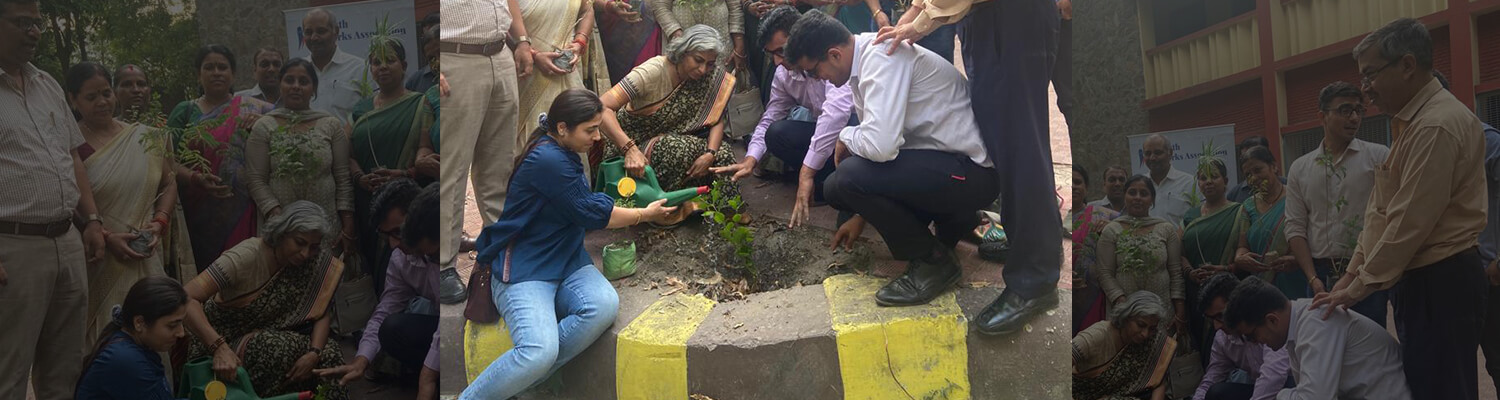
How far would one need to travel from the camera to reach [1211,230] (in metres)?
3.74

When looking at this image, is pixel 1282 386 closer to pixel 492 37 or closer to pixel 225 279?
pixel 492 37

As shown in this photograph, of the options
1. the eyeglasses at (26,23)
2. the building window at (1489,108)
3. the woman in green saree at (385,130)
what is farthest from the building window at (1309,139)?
the eyeglasses at (26,23)

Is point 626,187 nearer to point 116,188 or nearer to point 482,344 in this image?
point 482,344

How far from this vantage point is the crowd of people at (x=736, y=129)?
11.7 ft

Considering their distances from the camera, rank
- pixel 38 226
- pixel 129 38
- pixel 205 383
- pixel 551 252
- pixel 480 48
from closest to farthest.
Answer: pixel 551 252
pixel 480 48
pixel 38 226
pixel 205 383
pixel 129 38

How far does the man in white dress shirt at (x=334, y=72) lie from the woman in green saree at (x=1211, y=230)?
118 inches

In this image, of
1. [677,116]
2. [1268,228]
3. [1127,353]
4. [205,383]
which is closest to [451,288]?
[677,116]

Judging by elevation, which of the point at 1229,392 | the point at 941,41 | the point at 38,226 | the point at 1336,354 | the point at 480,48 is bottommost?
the point at 1229,392

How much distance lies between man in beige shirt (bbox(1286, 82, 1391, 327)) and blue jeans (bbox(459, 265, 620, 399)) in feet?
7.00

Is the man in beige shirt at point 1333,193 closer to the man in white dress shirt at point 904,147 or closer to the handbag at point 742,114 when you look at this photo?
the man in white dress shirt at point 904,147

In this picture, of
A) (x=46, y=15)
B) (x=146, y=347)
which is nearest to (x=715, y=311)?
(x=146, y=347)

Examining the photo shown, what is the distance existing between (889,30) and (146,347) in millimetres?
2923

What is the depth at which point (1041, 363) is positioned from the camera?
356 cm

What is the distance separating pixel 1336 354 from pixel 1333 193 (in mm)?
492
